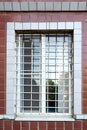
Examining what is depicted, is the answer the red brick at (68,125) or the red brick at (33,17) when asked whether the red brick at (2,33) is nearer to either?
the red brick at (33,17)

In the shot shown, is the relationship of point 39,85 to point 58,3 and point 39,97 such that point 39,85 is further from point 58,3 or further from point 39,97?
point 58,3

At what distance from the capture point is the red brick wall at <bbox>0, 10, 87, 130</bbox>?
6.44 m

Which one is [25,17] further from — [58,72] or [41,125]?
[41,125]

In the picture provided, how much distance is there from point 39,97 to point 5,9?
1776 mm

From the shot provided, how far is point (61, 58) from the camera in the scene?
263 inches

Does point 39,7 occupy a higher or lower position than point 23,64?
higher

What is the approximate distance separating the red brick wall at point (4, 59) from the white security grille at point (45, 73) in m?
0.29

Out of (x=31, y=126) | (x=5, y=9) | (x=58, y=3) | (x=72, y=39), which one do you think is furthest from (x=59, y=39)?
(x=31, y=126)

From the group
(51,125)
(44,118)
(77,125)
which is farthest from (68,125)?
(44,118)

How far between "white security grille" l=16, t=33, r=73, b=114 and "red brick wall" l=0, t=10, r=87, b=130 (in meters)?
0.29

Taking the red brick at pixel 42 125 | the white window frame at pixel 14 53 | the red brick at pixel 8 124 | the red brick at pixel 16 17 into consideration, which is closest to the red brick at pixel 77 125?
the white window frame at pixel 14 53

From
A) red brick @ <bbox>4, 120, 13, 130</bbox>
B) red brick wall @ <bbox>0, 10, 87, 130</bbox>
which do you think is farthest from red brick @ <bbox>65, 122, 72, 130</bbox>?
red brick @ <bbox>4, 120, 13, 130</bbox>

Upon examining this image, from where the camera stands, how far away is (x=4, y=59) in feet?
21.3

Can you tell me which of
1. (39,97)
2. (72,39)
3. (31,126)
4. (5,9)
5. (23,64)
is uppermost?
(5,9)
